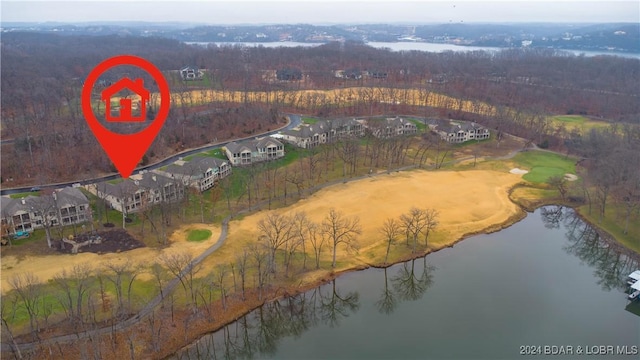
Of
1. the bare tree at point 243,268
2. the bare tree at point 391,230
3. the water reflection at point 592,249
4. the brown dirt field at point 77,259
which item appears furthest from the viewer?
the bare tree at point 391,230

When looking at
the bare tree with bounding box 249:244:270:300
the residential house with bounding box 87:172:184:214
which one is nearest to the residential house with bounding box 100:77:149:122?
the residential house with bounding box 87:172:184:214

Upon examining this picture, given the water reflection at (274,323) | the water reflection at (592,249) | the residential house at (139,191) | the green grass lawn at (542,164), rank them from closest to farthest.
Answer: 1. the water reflection at (274,323)
2. the water reflection at (592,249)
3. the residential house at (139,191)
4. the green grass lawn at (542,164)

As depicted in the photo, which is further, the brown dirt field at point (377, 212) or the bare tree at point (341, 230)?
the bare tree at point (341, 230)

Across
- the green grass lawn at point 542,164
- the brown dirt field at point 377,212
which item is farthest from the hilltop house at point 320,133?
the green grass lawn at point 542,164

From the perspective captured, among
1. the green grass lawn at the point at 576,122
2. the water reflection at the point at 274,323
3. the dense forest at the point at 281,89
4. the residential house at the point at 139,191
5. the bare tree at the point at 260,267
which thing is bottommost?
the water reflection at the point at 274,323

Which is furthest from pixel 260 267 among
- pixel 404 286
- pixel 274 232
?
pixel 404 286

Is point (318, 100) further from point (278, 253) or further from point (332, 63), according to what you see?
point (278, 253)

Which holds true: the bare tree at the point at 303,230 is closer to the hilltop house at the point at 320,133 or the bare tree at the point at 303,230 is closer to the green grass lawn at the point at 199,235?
the green grass lawn at the point at 199,235
